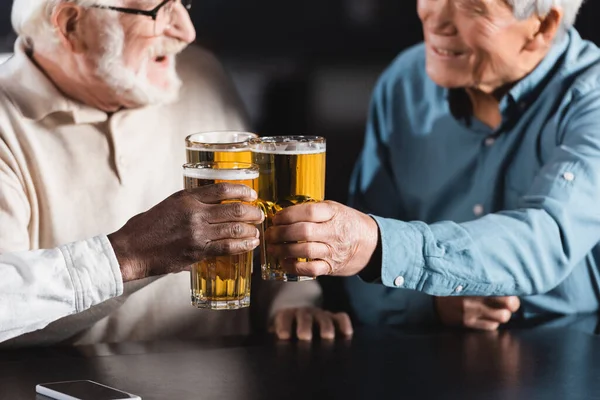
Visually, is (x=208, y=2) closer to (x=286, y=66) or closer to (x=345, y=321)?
(x=286, y=66)

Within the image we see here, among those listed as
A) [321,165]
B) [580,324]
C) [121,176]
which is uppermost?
[321,165]

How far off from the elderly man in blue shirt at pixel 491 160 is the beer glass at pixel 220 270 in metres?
0.58

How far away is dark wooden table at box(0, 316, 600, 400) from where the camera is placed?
6.34 feet

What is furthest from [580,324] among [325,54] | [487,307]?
[325,54]

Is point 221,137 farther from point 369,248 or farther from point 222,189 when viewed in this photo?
point 369,248

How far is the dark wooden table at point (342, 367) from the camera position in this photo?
193 centimetres

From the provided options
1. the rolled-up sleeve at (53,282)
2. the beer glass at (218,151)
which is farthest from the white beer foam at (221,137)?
the rolled-up sleeve at (53,282)

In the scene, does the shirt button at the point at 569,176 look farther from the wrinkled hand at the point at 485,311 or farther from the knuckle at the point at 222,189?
the knuckle at the point at 222,189

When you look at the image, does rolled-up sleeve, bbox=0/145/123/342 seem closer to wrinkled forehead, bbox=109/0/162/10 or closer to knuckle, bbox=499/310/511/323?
wrinkled forehead, bbox=109/0/162/10

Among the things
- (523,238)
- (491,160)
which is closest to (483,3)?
(491,160)

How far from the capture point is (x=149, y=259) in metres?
1.90

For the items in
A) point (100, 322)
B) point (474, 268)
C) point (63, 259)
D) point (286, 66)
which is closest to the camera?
point (63, 259)

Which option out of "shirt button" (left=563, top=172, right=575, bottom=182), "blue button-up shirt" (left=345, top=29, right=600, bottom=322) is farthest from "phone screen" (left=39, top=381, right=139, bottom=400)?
"shirt button" (left=563, top=172, right=575, bottom=182)

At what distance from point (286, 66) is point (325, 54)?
0.12 meters
